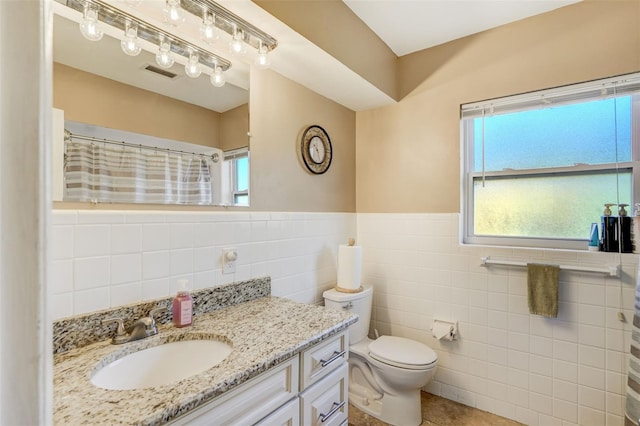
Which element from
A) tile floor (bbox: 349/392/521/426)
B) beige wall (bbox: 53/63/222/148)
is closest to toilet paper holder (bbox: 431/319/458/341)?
tile floor (bbox: 349/392/521/426)

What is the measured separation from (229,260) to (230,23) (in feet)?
3.52

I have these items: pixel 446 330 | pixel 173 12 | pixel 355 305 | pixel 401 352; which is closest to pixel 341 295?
pixel 355 305

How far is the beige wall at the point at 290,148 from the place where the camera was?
69.1 inches

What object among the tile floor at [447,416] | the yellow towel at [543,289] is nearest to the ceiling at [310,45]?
the yellow towel at [543,289]

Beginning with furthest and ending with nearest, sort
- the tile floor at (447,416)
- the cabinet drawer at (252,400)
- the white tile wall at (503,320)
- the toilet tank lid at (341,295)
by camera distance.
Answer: the toilet tank lid at (341,295)
the tile floor at (447,416)
the white tile wall at (503,320)
the cabinet drawer at (252,400)

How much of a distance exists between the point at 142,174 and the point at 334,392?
1213 millimetres

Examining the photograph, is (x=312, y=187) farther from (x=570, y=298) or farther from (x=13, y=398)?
(x=13, y=398)

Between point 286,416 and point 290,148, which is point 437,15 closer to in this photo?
point 290,148

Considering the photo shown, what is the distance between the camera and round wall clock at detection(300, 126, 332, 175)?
6.74ft

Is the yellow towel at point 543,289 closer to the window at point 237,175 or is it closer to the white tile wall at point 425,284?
the white tile wall at point 425,284

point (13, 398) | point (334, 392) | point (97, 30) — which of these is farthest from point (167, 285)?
point (13, 398)

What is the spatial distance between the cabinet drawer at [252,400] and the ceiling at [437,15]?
1879 mm

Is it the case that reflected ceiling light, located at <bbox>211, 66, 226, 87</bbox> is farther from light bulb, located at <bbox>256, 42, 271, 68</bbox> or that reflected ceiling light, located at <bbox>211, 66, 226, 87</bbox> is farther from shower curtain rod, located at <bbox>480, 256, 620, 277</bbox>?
shower curtain rod, located at <bbox>480, 256, 620, 277</bbox>

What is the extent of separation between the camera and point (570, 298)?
5.78 feet
